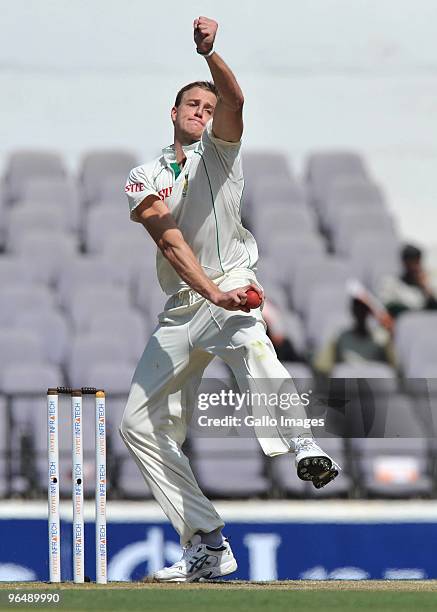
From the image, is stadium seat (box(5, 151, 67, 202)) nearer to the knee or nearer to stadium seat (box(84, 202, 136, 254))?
stadium seat (box(84, 202, 136, 254))

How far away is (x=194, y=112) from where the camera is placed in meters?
4.40

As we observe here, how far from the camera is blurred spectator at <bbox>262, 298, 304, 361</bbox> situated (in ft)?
24.1

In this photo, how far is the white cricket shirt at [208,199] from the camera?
4.19 meters

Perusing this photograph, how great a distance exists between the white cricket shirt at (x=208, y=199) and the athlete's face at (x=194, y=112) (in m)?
0.12

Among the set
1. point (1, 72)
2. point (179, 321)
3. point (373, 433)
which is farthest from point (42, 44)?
point (179, 321)

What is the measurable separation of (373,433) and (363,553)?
611 mm

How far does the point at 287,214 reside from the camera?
8.84 meters

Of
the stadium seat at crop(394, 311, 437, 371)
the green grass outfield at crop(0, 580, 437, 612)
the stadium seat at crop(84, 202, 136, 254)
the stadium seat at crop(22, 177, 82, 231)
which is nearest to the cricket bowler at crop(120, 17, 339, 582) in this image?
the green grass outfield at crop(0, 580, 437, 612)

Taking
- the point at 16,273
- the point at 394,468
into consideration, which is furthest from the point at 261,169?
the point at 394,468

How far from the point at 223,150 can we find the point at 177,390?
0.77 m

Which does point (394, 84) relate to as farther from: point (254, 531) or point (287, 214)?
point (254, 531)

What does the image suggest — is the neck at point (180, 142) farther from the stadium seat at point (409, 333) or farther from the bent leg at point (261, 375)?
the stadium seat at point (409, 333)

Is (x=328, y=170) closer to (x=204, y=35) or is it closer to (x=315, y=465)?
(x=204, y=35)

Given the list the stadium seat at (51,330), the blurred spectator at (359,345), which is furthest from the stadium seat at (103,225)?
the blurred spectator at (359,345)
